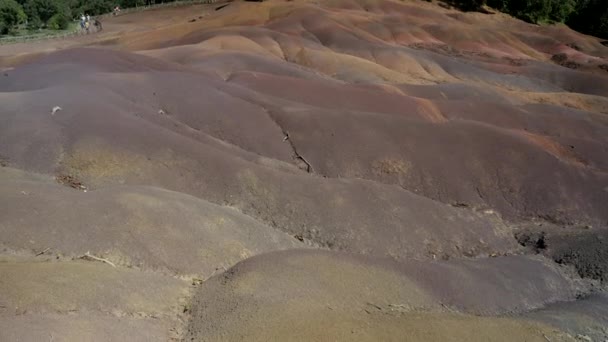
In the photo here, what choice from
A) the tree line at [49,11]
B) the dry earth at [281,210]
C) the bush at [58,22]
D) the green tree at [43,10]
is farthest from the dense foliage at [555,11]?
the dry earth at [281,210]

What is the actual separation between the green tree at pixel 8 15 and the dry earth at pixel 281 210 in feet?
96.4

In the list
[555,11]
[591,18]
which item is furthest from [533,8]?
[591,18]

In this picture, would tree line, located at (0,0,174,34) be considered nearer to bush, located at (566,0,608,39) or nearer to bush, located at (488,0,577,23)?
bush, located at (488,0,577,23)

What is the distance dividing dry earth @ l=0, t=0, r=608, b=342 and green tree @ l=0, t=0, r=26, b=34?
96.4ft

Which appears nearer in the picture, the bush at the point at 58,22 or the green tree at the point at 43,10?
the bush at the point at 58,22

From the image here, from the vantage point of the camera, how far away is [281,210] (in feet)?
51.6

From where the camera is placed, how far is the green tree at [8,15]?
185ft

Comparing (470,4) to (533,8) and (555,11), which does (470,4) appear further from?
(555,11)

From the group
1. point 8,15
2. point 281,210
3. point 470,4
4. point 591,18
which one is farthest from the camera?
point 591,18

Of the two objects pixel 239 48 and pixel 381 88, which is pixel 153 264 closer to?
pixel 381 88

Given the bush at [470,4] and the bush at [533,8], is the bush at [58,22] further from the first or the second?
the bush at [533,8]

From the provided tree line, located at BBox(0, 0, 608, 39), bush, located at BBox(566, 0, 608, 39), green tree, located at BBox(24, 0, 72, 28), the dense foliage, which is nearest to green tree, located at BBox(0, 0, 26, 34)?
green tree, located at BBox(24, 0, 72, 28)

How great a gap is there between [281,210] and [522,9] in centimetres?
6384

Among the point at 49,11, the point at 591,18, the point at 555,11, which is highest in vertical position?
the point at 555,11
